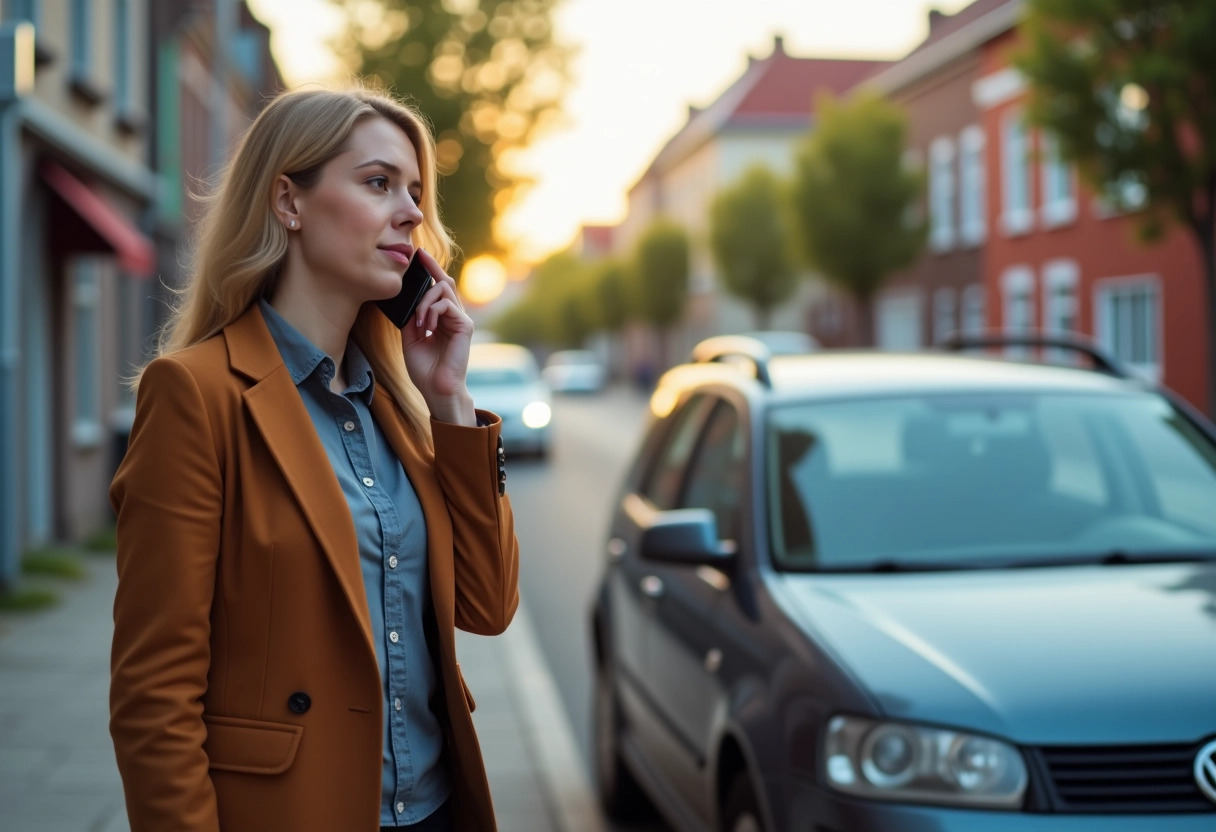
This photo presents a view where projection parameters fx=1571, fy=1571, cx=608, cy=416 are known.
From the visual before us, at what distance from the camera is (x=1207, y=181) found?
19.6 metres

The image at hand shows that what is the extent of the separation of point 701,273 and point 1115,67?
5690cm

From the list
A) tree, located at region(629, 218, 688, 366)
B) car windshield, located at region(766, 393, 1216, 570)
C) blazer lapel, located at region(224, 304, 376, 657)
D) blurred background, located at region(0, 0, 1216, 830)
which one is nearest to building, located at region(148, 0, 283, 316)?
blurred background, located at region(0, 0, 1216, 830)

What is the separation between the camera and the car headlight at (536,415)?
88.9 ft

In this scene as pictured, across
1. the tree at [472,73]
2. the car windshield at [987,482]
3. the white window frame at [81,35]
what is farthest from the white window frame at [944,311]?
the car windshield at [987,482]

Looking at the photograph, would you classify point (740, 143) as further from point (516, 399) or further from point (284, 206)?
point (284, 206)

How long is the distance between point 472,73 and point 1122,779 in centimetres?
3895

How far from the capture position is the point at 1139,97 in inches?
817

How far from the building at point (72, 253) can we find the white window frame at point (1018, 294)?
19684mm

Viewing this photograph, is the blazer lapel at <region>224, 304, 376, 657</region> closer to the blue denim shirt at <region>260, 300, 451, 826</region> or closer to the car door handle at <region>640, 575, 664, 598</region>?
the blue denim shirt at <region>260, 300, 451, 826</region>

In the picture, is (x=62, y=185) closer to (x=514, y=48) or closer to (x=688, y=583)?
(x=688, y=583)

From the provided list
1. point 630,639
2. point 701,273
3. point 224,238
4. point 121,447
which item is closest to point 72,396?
point 121,447

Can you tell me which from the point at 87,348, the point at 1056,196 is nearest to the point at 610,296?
the point at 1056,196

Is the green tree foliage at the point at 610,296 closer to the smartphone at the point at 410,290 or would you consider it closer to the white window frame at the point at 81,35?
the white window frame at the point at 81,35

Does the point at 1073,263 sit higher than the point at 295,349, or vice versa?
the point at 1073,263
